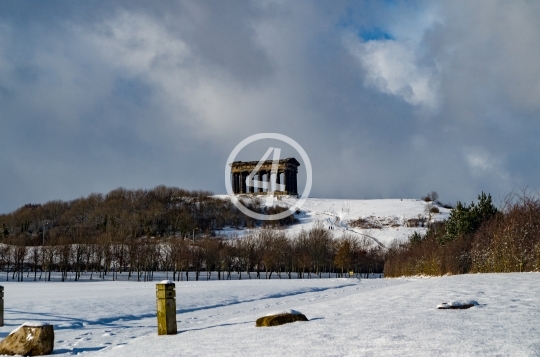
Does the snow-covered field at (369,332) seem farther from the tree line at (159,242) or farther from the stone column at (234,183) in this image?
the stone column at (234,183)

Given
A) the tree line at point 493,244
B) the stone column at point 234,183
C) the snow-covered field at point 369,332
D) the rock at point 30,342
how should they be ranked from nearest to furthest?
the snow-covered field at point 369,332 → the rock at point 30,342 → the tree line at point 493,244 → the stone column at point 234,183

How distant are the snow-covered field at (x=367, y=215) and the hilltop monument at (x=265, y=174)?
12.7ft

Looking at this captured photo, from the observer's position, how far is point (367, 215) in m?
→ 146

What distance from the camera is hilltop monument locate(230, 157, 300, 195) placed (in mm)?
143375

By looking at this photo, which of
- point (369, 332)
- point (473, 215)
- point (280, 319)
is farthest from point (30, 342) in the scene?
point (473, 215)

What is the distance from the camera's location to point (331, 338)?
7961mm

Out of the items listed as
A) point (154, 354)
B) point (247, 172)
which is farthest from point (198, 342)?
point (247, 172)

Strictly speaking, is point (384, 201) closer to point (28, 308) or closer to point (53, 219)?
point (53, 219)

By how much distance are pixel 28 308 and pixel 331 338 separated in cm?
1427

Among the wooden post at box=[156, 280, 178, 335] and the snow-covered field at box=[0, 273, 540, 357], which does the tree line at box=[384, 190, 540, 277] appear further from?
the wooden post at box=[156, 280, 178, 335]

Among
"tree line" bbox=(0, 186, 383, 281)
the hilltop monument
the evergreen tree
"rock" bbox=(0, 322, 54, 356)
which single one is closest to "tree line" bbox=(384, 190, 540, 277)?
the evergreen tree

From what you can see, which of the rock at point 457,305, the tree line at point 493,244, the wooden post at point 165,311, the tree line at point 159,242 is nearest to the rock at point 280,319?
the wooden post at point 165,311

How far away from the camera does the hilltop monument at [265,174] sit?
143375 mm

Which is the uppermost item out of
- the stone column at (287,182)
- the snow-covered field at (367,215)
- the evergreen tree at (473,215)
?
the stone column at (287,182)
